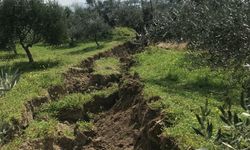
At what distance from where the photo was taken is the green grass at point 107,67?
92.2ft

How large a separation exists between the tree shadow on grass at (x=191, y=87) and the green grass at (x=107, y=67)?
4.94 metres

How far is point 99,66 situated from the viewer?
3064 centimetres

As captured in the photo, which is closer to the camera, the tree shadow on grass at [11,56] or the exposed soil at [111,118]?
the exposed soil at [111,118]

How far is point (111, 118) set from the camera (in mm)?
20516

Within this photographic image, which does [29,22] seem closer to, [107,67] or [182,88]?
[107,67]

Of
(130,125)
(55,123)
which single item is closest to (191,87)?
(130,125)

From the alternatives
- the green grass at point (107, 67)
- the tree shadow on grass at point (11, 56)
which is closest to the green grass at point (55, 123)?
the green grass at point (107, 67)

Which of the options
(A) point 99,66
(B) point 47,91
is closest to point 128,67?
(A) point 99,66

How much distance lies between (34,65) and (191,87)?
1258 cm

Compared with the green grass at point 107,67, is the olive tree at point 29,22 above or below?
above

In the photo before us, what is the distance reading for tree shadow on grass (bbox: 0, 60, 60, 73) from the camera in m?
28.9

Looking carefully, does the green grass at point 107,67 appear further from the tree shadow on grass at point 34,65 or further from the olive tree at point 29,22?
the olive tree at point 29,22

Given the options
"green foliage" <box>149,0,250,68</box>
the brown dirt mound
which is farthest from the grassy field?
"green foliage" <box>149,0,250,68</box>

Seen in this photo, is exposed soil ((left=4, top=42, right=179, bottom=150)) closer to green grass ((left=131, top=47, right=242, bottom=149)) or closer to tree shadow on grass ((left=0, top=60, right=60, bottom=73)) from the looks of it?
green grass ((left=131, top=47, right=242, bottom=149))
